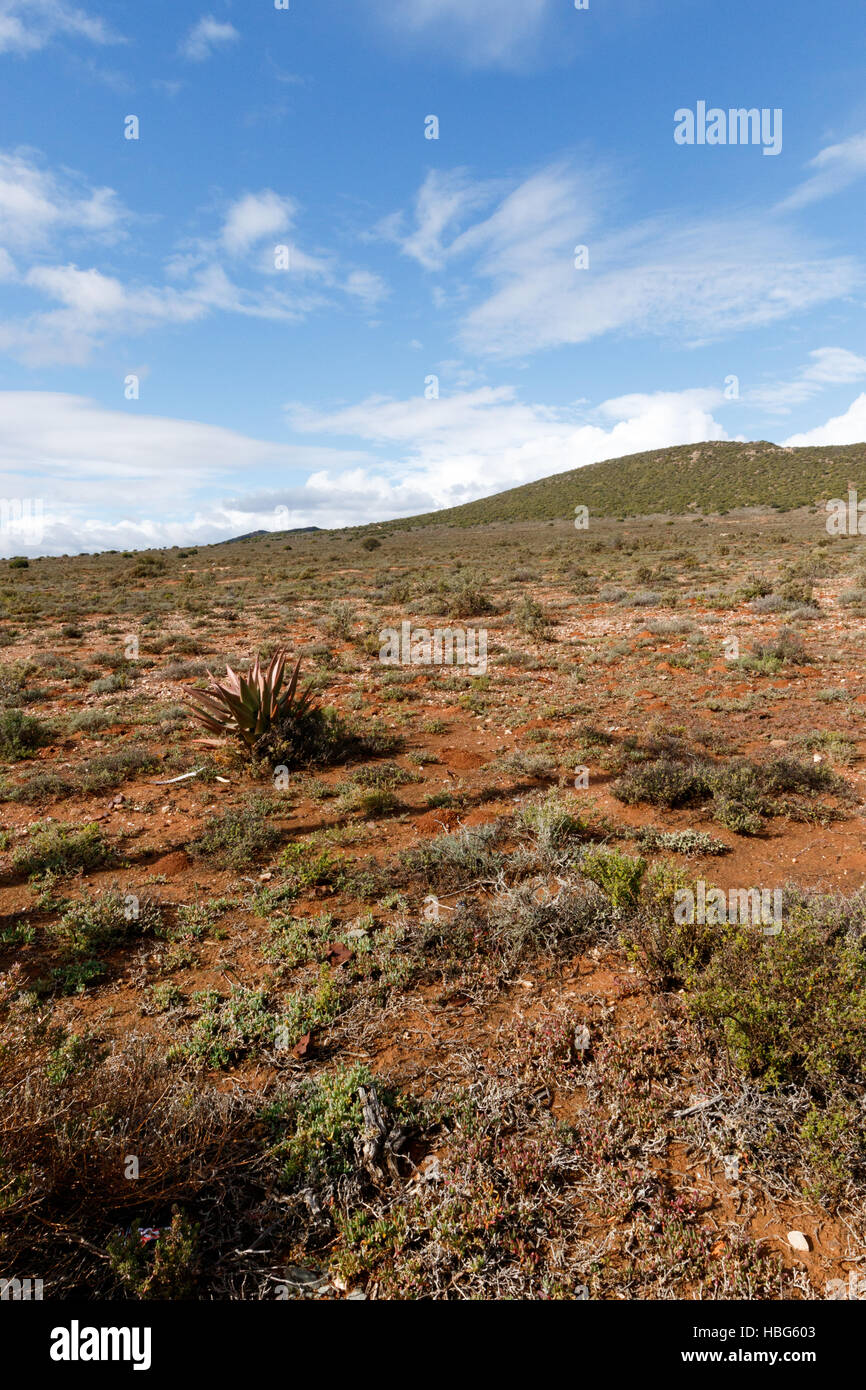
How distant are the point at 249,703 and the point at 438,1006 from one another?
14.2ft

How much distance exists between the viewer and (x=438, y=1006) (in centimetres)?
338

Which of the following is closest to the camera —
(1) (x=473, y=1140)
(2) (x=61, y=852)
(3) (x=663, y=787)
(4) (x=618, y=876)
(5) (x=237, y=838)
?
(1) (x=473, y=1140)

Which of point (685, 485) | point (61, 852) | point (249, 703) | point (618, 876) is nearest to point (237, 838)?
point (61, 852)

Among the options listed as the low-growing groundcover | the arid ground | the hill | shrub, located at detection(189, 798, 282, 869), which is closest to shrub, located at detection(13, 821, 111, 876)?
the arid ground

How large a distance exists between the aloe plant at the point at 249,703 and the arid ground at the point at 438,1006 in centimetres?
37

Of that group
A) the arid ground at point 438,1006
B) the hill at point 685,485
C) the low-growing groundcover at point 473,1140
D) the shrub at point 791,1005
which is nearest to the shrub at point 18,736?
the arid ground at point 438,1006

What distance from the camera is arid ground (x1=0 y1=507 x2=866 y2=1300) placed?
7.16 ft

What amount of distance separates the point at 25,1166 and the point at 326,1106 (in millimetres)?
1146

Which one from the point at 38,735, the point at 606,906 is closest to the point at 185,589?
the point at 38,735

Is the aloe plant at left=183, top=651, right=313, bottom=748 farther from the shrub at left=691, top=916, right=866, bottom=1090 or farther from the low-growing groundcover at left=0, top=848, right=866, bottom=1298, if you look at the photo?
the shrub at left=691, top=916, right=866, bottom=1090

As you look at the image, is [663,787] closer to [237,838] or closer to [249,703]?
[237,838]

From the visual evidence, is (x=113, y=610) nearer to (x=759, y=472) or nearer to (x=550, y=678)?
(x=550, y=678)

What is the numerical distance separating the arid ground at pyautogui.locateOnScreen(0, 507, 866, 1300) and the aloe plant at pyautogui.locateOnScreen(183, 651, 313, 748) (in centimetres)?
37

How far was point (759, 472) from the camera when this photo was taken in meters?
62.0
